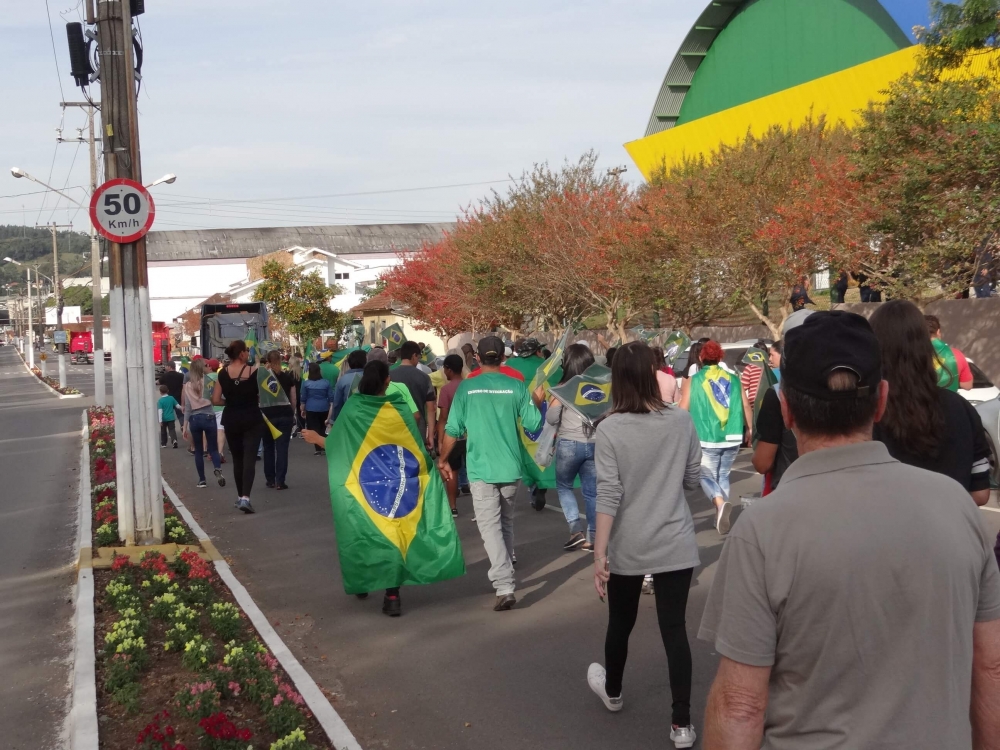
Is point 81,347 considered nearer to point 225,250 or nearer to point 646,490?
point 225,250

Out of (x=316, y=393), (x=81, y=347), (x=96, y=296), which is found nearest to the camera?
(x=316, y=393)

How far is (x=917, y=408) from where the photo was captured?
152 inches

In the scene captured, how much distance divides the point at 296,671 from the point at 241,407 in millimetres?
6076

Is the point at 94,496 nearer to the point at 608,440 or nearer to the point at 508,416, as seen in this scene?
the point at 508,416

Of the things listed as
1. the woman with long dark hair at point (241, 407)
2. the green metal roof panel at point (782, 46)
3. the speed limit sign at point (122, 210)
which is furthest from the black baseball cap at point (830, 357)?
the green metal roof panel at point (782, 46)

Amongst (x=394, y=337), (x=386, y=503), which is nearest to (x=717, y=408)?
(x=386, y=503)

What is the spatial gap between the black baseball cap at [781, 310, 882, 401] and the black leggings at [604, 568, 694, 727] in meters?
2.77

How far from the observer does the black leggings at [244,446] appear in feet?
38.4

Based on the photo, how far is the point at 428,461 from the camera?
7742 millimetres

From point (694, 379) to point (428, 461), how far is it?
284 centimetres

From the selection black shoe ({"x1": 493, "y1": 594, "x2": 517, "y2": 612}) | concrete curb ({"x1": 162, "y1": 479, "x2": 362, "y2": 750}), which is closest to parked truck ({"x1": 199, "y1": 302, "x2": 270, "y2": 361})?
concrete curb ({"x1": 162, "y1": 479, "x2": 362, "y2": 750})

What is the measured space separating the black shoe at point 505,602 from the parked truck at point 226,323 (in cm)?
2835

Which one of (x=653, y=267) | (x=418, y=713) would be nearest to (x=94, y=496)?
(x=418, y=713)

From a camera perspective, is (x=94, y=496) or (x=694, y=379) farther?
(x=94, y=496)
